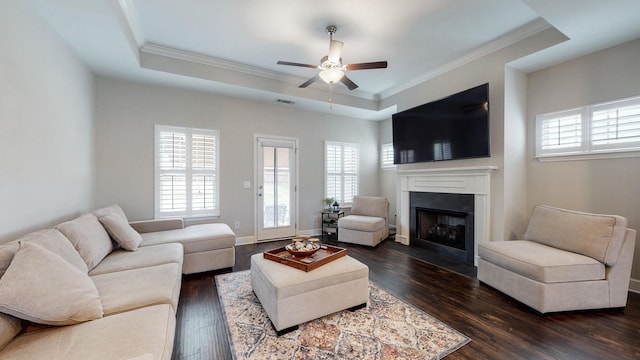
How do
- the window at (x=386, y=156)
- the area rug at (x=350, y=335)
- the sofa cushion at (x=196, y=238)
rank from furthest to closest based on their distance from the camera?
the window at (x=386, y=156), the sofa cushion at (x=196, y=238), the area rug at (x=350, y=335)

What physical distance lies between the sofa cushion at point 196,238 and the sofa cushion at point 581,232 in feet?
12.2

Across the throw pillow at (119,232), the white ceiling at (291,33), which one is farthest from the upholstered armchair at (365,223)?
the throw pillow at (119,232)

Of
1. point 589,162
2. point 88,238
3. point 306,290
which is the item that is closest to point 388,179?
point 589,162

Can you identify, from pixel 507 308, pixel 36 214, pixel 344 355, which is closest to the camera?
pixel 344 355

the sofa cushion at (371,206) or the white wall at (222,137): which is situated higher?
the white wall at (222,137)

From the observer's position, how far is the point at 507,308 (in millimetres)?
2352

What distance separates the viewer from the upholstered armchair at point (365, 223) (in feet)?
14.4

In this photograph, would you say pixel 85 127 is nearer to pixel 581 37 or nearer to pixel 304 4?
pixel 304 4

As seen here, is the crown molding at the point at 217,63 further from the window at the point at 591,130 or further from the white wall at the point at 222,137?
the window at the point at 591,130

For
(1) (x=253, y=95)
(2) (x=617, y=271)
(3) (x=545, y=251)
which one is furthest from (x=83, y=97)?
(2) (x=617, y=271)

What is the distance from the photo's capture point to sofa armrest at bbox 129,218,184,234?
11.0ft

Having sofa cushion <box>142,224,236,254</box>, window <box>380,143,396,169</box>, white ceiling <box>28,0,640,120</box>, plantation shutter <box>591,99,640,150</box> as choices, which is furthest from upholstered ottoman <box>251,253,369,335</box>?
window <box>380,143,396,169</box>

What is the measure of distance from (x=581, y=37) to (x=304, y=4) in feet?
9.62

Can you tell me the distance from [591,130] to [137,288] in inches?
190
